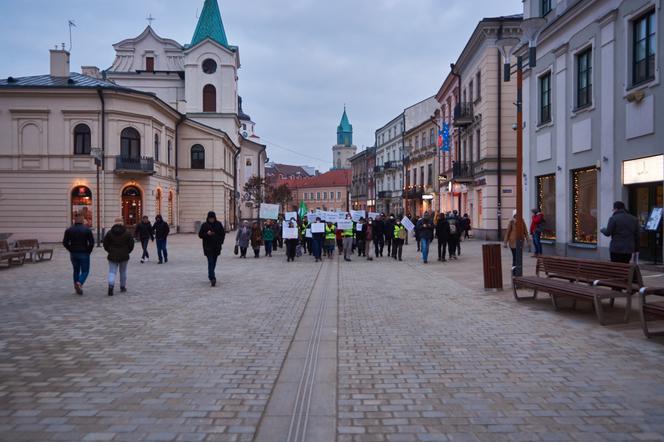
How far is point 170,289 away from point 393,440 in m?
9.37

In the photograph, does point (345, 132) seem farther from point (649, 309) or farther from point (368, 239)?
point (649, 309)

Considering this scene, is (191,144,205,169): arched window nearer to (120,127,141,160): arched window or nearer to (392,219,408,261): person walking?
(120,127,141,160): arched window

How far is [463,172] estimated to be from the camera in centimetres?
3641

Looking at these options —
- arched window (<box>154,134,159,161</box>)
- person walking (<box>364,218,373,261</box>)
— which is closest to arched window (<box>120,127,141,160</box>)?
arched window (<box>154,134,159,161</box>)

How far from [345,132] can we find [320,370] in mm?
139742

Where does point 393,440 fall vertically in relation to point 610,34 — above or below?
below

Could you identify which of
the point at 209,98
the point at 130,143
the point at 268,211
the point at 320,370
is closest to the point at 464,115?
the point at 268,211

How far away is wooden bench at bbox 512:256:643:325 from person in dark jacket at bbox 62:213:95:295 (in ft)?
29.1

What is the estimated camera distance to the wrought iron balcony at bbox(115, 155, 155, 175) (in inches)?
1368

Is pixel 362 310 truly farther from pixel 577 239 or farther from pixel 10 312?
pixel 577 239

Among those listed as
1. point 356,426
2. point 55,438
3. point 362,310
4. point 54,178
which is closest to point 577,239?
point 362,310

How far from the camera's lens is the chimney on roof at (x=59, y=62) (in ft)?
117

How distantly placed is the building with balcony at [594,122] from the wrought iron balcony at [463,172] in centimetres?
1197

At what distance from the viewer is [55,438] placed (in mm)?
4152
